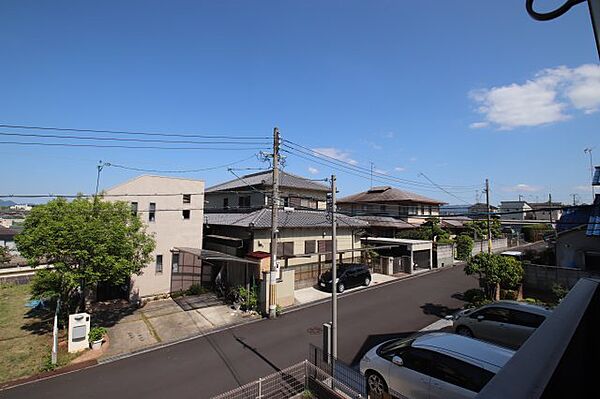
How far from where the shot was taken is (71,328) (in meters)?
12.6

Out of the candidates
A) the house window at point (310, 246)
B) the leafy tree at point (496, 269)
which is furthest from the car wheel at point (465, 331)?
the house window at point (310, 246)

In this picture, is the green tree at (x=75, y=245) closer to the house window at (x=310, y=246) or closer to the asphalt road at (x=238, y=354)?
the asphalt road at (x=238, y=354)

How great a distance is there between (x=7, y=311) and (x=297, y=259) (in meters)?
16.6

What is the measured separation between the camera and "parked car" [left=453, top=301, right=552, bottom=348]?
10.4 metres

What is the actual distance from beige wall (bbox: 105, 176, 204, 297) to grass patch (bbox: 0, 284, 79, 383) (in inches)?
183

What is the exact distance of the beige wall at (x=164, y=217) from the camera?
19.2m

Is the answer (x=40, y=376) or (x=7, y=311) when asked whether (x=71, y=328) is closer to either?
(x=40, y=376)

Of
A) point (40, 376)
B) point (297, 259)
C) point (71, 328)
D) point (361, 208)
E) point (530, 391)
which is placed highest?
point (361, 208)

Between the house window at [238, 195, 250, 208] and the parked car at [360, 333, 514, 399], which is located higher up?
the house window at [238, 195, 250, 208]

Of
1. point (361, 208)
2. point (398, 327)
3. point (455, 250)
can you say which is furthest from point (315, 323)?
point (361, 208)

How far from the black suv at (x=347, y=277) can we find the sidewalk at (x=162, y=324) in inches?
255

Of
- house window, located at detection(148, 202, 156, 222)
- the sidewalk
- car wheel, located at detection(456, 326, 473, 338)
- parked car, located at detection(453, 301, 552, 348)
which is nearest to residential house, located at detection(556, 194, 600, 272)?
parked car, located at detection(453, 301, 552, 348)

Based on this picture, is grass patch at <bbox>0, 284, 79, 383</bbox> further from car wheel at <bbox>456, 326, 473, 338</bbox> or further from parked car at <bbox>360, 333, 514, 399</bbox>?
car wheel at <bbox>456, 326, 473, 338</bbox>

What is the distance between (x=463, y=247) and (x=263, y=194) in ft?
73.9
